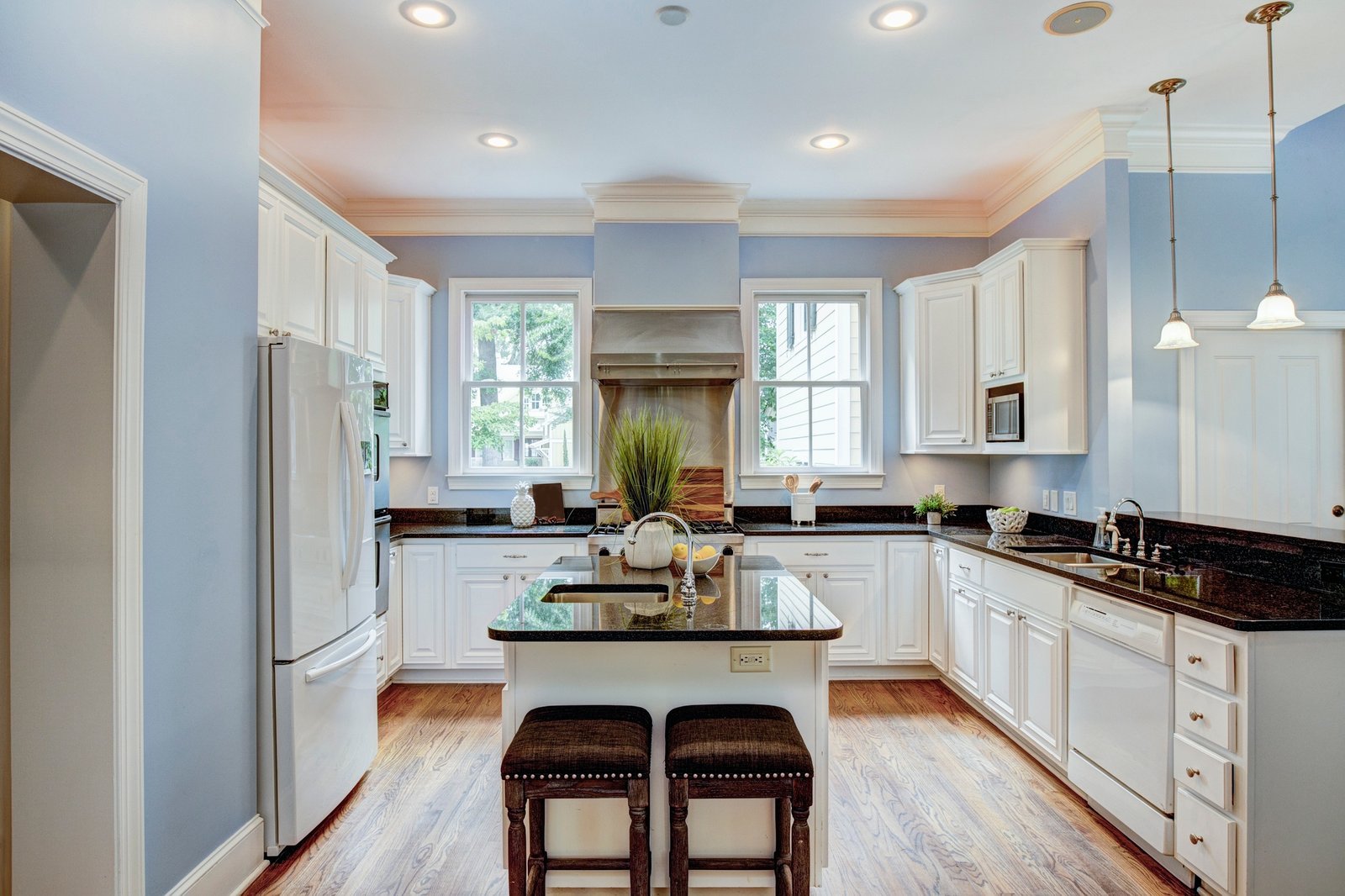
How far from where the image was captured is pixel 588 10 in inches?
96.9

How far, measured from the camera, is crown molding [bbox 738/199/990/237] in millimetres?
4465

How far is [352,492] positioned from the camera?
2.56 meters

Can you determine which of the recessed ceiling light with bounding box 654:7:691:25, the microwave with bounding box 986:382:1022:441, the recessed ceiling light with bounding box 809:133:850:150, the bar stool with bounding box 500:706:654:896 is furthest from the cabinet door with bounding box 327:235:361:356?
the microwave with bounding box 986:382:1022:441

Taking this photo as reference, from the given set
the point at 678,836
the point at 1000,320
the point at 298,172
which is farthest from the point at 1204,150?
the point at 298,172

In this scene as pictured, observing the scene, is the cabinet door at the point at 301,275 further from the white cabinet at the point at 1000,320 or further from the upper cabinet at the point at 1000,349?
the white cabinet at the point at 1000,320

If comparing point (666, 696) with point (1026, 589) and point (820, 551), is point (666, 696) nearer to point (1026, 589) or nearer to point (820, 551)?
point (1026, 589)

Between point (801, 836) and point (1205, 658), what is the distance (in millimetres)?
1300

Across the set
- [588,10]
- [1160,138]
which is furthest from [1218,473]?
[588,10]

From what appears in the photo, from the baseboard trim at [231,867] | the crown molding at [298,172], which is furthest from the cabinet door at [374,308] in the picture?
the baseboard trim at [231,867]

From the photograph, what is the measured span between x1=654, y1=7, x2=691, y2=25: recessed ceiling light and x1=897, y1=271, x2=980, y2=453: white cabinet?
7.58 feet

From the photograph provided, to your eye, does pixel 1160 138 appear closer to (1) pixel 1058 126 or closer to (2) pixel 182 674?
(1) pixel 1058 126

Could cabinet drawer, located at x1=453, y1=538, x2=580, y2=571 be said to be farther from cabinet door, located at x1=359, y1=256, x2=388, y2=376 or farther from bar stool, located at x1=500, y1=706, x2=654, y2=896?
bar stool, located at x1=500, y1=706, x2=654, y2=896

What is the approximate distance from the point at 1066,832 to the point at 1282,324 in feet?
6.60

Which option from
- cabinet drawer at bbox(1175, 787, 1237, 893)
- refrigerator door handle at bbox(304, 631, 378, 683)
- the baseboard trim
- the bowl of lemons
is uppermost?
the bowl of lemons
